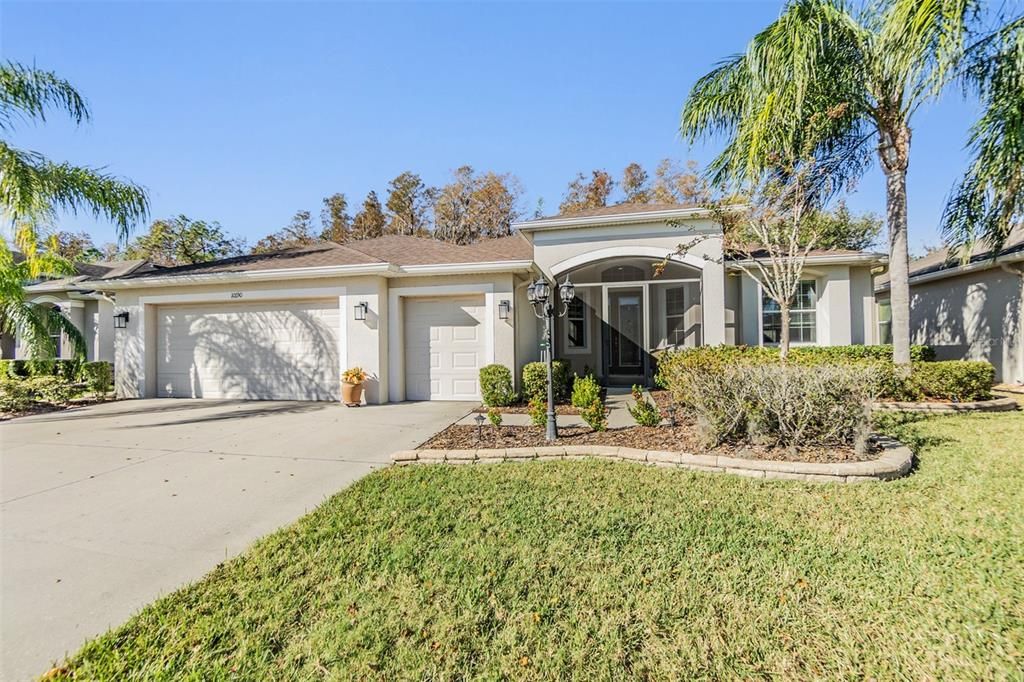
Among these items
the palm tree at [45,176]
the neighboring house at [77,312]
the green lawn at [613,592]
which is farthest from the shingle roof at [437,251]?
the neighboring house at [77,312]

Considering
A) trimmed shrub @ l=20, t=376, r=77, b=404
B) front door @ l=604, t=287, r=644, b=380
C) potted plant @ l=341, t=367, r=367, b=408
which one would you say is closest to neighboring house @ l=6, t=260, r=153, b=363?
trimmed shrub @ l=20, t=376, r=77, b=404

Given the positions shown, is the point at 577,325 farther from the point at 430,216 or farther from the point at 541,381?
the point at 430,216

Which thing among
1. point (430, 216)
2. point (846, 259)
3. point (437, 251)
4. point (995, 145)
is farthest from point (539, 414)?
point (430, 216)

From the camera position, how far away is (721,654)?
7.34ft

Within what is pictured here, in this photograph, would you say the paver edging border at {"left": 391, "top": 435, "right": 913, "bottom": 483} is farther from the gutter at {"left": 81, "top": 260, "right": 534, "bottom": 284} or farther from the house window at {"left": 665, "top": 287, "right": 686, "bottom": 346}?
Result: the house window at {"left": 665, "top": 287, "right": 686, "bottom": 346}

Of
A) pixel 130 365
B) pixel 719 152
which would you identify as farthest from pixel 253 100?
pixel 719 152

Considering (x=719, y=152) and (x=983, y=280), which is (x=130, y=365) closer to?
(x=719, y=152)

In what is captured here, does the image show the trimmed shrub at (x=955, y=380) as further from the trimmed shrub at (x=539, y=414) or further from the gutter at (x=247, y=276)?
Result: the gutter at (x=247, y=276)

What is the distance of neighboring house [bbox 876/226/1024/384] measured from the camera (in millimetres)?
10159

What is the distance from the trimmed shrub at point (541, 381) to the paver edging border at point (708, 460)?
3495 mm

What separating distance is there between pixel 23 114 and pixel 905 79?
17.0 metres

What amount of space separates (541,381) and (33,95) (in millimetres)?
12395

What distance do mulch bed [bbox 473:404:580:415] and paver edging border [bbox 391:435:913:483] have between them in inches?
107

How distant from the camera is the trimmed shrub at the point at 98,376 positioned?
11242 mm
